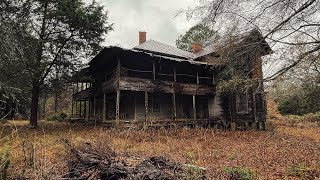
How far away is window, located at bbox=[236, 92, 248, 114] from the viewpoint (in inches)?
917

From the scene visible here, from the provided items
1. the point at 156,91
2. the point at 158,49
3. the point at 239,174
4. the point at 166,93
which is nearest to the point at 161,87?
the point at 156,91

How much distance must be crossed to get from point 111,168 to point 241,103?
19309mm

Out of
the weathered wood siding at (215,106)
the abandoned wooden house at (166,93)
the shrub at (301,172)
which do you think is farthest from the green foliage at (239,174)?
the weathered wood siding at (215,106)

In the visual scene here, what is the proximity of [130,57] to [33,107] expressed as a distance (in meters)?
8.16

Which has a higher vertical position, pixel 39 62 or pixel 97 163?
pixel 39 62

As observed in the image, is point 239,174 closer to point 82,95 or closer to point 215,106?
point 215,106

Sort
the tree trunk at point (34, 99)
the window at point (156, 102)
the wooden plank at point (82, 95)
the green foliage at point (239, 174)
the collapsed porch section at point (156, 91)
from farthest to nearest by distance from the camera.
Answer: the wooden plank at point (82, 95), the window at point (156, 102), the collapsed porch section at point (156, 91), the tree trunk at point (34, 99), the green foliage at point (239, 174)

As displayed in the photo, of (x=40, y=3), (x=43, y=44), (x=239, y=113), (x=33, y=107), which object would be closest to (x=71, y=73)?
(x=43, y=44)

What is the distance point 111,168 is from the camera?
600 cm

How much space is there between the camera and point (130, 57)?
22.1 meters

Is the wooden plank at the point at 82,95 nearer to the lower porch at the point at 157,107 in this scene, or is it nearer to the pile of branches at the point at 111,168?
the lower porch at the point at 157,107

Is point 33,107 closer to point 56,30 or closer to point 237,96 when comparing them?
point 56,30

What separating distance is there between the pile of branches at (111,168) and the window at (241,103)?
58.6 ft

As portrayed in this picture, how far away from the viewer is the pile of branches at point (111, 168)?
5.74m
